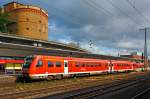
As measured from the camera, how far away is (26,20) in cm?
10262

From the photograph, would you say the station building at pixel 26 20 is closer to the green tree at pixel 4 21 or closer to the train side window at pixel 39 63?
the green tree at pixel 4 21

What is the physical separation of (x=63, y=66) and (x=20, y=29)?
65275mm

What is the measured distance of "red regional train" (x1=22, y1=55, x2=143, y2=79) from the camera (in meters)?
34.1

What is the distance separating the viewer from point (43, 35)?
347ft

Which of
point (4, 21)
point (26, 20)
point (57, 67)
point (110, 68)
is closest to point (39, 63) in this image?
point (57, 67)

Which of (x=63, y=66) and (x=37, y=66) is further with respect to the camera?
(x=63, y=66)

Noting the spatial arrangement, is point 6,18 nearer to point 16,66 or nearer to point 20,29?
point 20,29

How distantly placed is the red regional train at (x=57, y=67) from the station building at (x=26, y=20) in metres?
51.0

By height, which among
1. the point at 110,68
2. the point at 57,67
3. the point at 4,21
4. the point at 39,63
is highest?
the point at 4,21

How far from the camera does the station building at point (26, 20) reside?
10131 cm

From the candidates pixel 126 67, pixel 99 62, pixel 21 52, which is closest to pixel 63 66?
pixel 99 62

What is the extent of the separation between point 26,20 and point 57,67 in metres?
67.6

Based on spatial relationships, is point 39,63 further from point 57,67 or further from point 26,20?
point 26,20

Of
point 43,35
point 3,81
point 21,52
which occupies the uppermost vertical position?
point 43,35
